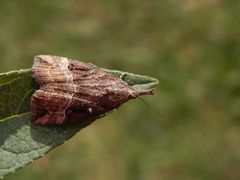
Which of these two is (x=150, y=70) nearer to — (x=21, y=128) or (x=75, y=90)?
(x=75, y=90)

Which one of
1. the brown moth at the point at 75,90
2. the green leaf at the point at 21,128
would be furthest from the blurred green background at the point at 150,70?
the green leaf at the point at 21,128

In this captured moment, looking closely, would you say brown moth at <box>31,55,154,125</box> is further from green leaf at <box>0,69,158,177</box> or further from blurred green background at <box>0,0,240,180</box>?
blurred green background at <box>0,0,240,180</box>

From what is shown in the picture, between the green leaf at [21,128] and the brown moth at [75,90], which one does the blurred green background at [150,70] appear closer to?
the brown moth at [75,90]

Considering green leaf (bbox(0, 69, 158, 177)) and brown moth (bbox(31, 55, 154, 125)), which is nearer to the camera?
green leaf (bbox(0, 69, 158, 177))

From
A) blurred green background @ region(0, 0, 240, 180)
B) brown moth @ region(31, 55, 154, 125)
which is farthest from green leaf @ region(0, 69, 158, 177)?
blurred green background @ region(0, 0, 240, 180)

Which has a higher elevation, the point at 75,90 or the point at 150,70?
the point at 75,90

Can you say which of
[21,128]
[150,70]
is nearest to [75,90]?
[21,128]

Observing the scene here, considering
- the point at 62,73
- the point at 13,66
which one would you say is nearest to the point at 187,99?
the point at 13,66
